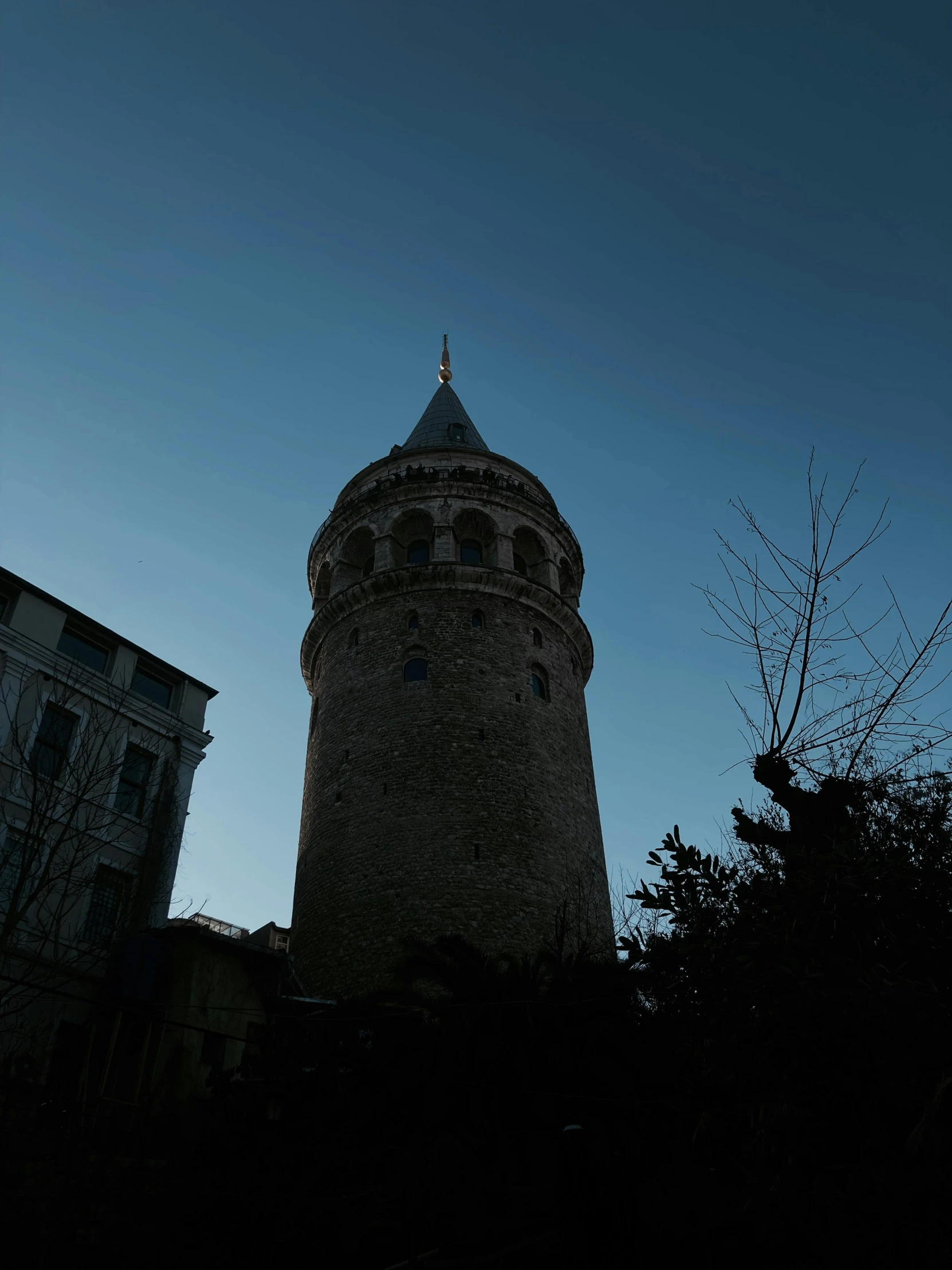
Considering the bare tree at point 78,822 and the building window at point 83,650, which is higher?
the building window at point 83,650

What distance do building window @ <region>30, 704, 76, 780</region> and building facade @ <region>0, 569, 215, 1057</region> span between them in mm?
26

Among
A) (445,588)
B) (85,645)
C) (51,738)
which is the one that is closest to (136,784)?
(51,738)

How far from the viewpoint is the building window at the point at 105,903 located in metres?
16.8

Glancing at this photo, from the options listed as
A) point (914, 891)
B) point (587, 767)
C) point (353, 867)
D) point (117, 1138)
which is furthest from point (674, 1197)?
point (587, 767)

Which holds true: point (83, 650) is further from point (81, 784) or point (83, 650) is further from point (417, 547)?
point (417, 547)

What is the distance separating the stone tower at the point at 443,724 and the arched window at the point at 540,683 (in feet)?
0.18

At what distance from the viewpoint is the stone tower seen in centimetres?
2223

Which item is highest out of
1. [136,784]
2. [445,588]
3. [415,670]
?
[445,588]

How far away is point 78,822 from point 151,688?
175 inches

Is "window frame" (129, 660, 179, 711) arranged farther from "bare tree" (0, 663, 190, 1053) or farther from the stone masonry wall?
the stone masonry wall

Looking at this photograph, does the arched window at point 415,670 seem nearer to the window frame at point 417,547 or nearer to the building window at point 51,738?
the window frame at point 417,547

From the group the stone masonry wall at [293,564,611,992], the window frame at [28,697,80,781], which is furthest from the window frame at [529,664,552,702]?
the window frame at [28,697,80,781]

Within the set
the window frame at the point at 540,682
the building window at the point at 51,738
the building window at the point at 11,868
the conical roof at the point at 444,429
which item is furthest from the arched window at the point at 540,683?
the building window at the point at 11,868

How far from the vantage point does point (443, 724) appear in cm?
2497
